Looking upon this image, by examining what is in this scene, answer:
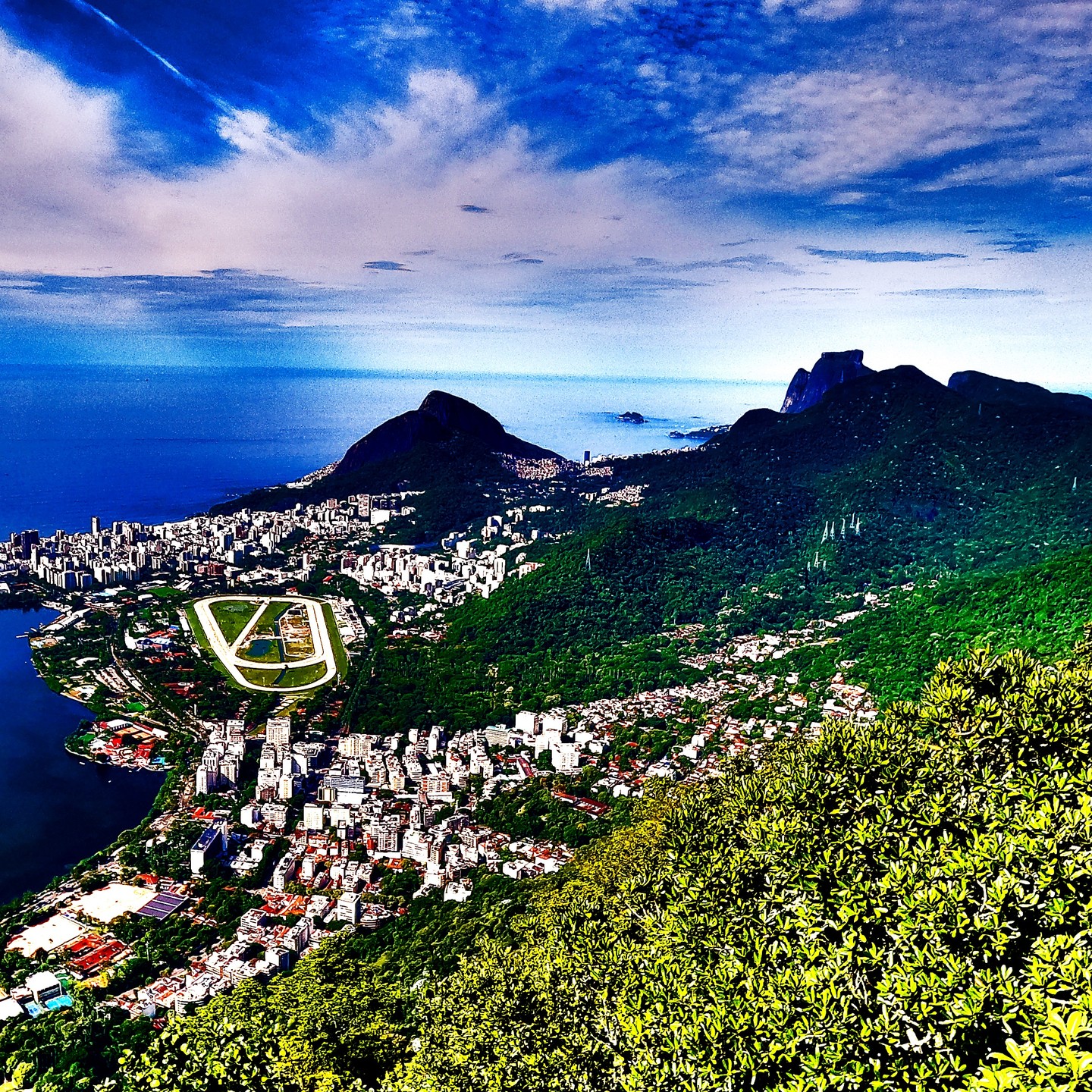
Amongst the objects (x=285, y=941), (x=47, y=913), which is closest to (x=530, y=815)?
(x=285, y=941)

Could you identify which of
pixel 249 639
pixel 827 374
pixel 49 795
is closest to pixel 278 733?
pixel 49 795

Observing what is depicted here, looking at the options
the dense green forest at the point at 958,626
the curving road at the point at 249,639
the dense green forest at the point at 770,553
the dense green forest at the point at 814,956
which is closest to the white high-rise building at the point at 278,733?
the dense green forest at the point at 770,553

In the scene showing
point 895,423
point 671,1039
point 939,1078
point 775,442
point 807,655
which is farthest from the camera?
point 775,442

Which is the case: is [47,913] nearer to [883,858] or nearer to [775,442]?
[883,858]

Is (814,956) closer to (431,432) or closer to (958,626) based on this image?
(958,626)

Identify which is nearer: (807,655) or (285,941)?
(285,941)

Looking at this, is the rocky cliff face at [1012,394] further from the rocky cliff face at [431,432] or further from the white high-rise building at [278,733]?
the white high-rise building at [278,733]

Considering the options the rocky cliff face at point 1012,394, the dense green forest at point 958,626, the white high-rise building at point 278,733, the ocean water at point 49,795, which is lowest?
the ocean water at point 49,795
